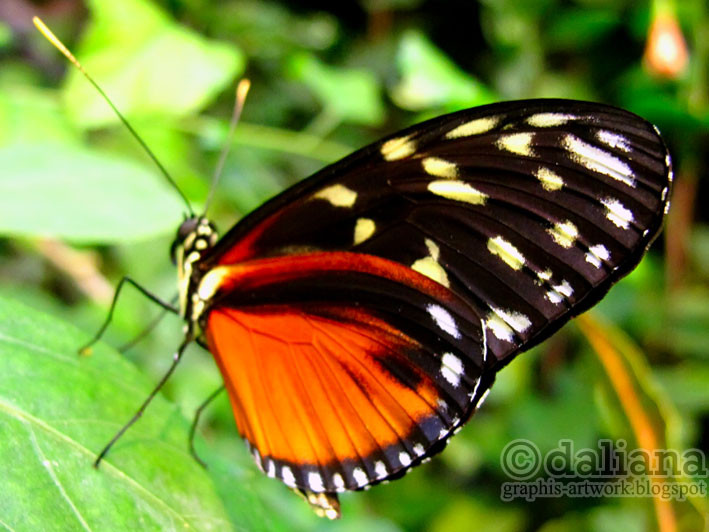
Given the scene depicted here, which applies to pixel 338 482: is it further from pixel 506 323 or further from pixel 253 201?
pixel 253 201

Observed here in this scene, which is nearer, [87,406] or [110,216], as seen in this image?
[87,406]

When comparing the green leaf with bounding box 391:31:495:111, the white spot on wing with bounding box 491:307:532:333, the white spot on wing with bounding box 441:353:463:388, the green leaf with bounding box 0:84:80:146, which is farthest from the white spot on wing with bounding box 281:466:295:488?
the green leaf with bounding box 0:84:80:146

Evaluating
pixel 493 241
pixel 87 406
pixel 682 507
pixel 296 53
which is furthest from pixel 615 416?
pixel 296 53

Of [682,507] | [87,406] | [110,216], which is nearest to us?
[87,406]

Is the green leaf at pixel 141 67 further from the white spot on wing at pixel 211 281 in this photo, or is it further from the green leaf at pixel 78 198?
the white spot on wing at pixel 211 281

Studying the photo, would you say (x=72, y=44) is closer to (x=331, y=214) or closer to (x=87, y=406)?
(x=331, y=214)

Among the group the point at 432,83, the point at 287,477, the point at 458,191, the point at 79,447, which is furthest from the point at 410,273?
the point at 432,83

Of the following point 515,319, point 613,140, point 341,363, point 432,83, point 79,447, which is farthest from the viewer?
point 432,83
